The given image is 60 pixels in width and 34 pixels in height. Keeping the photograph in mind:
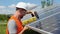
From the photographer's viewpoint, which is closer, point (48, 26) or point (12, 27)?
point (12, 27)

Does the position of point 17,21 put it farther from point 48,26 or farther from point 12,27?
point 48,26

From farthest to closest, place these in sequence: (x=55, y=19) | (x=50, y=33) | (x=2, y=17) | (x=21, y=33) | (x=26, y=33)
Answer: (x=2, y=17) → (x=55, y=19) → (x=26, y=33) → (x=21, y=33) → (x=50, y=33)

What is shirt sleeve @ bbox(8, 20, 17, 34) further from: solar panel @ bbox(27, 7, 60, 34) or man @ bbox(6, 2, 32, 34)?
solar panel @ bbox(27, 7, 60, 34)

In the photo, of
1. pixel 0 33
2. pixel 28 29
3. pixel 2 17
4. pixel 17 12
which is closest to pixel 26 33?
pixel 28 29

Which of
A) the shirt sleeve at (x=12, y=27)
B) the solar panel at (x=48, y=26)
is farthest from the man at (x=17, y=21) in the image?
the solar panel at (x=48, y=26)

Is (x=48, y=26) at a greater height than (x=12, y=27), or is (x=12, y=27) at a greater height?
(x=12, y=27)

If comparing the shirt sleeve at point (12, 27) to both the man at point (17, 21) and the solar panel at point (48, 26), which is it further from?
the solar panel at point (48, 26)

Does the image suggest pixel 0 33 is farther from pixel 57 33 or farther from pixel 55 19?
pixel 57 33

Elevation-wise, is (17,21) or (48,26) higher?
(17,21)

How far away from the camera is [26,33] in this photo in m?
4.80

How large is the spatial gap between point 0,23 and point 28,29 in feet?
69.8

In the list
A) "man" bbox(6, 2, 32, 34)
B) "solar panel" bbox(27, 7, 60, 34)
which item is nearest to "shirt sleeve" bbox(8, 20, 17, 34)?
"man" bbox(6, 2, 32, 34)

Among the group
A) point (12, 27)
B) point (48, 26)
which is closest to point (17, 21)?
point (12, 27)

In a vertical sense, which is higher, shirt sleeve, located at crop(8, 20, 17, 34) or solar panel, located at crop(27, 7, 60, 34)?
shirt sleeve, located at crop(8, 20, 17, 34)
